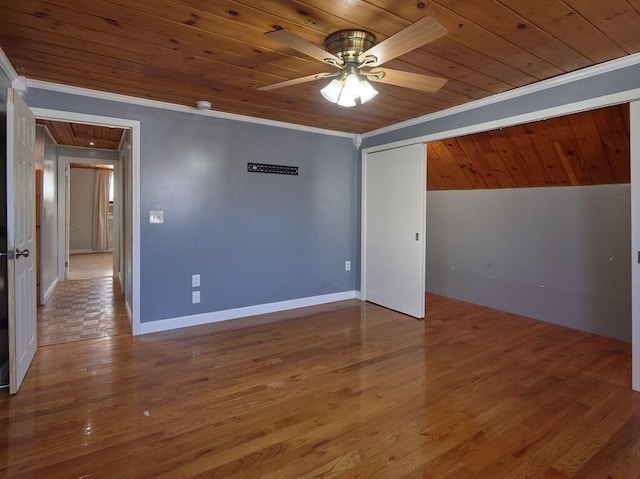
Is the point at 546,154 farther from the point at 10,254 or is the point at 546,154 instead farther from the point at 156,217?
the point at 10,254

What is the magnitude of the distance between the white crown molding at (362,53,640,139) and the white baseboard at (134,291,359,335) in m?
2.32

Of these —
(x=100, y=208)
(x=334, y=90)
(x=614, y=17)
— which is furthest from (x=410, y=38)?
(x=100, y=208)

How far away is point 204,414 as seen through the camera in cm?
217

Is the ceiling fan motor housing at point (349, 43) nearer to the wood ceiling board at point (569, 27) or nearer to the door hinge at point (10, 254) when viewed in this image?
the wood ceiling board at point (569, 27)

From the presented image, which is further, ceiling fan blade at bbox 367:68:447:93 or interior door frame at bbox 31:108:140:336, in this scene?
interior door frame at bbox 31:108:140:336

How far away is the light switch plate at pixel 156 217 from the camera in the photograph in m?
3.54

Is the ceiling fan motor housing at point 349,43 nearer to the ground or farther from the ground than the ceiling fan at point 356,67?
farther from the ground

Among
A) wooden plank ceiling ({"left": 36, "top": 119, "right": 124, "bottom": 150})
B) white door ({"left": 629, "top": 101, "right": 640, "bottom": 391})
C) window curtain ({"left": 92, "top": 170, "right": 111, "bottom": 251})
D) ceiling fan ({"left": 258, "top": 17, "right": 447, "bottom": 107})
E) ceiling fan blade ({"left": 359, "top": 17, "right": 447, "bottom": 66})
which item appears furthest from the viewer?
window curtain ({"left": 92, "top": 170, "right": 111, "bottom": 251})

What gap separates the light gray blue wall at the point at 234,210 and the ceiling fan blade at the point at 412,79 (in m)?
2.12

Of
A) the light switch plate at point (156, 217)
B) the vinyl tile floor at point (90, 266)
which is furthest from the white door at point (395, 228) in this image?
the vinyl tile floor at point (90, 266)

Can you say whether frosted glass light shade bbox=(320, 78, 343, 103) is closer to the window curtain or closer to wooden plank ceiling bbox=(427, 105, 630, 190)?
wooden plank ceiling bbox=(427, 105, 630, 190)

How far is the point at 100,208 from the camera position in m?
9.67

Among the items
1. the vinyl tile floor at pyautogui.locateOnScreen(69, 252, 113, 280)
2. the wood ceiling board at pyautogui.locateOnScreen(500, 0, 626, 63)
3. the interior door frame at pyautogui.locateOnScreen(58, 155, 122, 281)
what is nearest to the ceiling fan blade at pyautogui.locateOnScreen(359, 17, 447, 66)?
the wood ceiling board at pyautogui.locateOnScreen(500, 0, 626, 63)

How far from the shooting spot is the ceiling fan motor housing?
2121 millimetres
